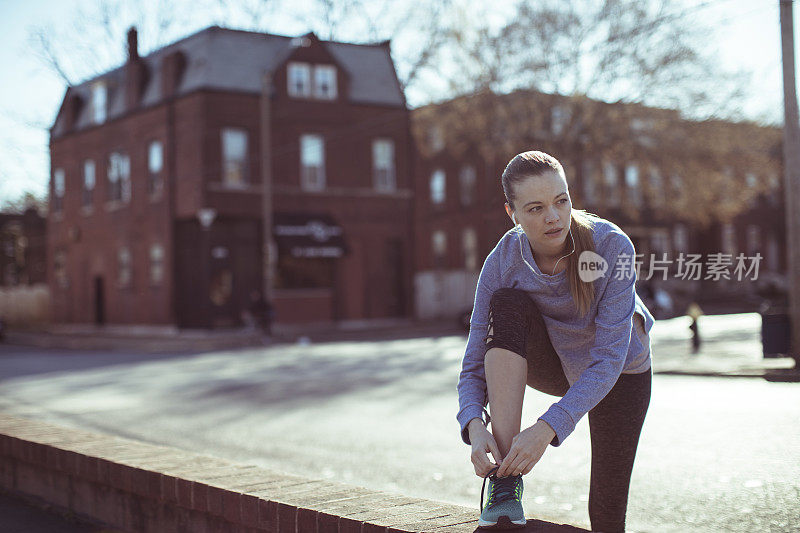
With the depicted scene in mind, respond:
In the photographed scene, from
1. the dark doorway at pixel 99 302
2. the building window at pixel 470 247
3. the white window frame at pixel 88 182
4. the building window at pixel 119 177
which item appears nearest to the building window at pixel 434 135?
the building window at pixel 470 247

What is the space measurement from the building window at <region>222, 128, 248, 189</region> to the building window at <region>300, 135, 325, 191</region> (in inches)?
89.2

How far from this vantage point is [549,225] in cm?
291

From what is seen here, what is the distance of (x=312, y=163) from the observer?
33188 millimetres

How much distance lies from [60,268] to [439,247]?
736 inches

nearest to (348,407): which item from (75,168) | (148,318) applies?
(148,318)

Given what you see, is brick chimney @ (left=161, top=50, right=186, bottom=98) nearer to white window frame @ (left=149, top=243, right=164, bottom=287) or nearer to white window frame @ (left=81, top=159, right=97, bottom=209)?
white window frame @ (left=149, top=243, right=164, bottom=287)

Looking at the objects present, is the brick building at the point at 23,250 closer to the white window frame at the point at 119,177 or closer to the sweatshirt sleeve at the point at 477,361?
the white window frame at the point at 119,177

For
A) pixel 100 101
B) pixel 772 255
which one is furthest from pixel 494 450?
pixel 772 255

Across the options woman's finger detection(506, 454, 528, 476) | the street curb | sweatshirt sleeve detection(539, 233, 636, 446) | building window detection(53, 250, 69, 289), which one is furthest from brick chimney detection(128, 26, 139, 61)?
woman's finger detection(506, 454, 528, 476)

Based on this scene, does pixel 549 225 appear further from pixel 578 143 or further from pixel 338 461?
pixel 578 143

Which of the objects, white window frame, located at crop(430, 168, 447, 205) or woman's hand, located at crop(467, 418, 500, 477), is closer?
woman's hand, located at crop(467, 418, 500, 477)

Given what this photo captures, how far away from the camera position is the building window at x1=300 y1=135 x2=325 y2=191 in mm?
33000

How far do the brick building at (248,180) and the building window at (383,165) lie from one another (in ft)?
0.16

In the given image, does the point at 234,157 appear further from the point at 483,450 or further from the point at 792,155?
the point at 483,450
